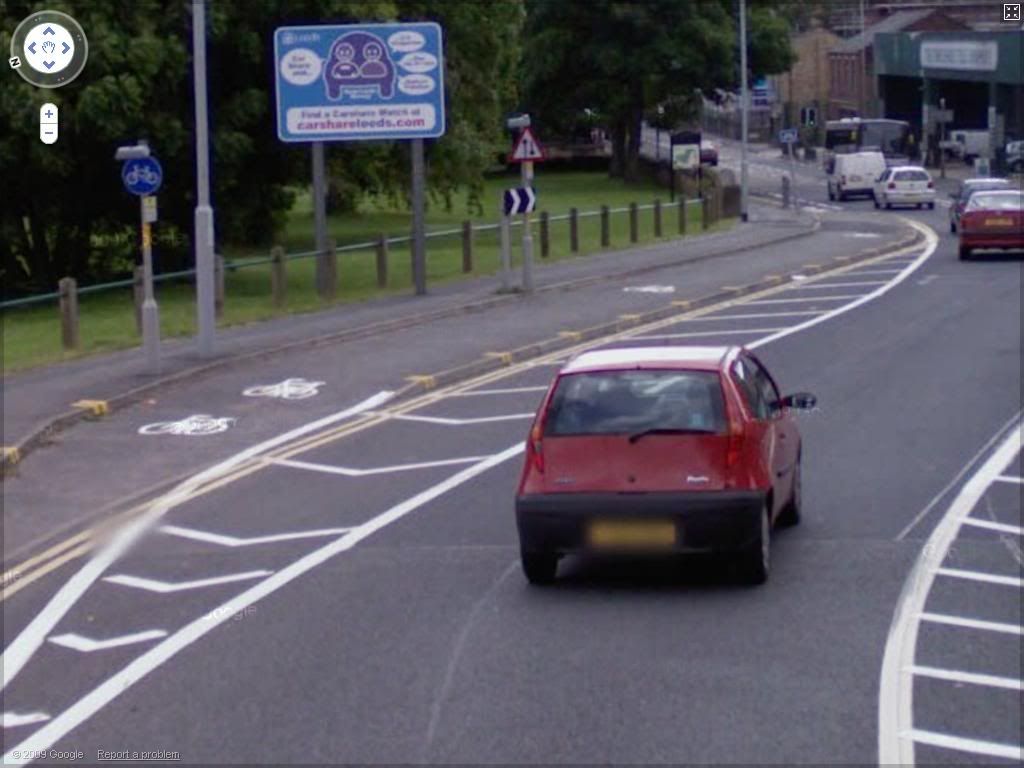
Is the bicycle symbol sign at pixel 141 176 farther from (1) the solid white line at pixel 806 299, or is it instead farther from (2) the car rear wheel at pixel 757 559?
(1) the solid white line at pixel 806 299

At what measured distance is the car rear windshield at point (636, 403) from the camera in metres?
12.0

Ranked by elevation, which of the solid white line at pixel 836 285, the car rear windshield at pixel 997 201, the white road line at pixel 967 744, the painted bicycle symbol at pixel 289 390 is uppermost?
the car rear windshield at pixel 997 201

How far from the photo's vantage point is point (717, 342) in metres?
26.0

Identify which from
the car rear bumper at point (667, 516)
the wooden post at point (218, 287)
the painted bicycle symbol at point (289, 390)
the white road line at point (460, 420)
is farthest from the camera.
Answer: the wooden post at point (218, 287)

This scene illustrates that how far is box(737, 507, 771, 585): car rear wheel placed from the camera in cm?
1187

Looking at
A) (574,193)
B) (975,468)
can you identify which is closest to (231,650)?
(975,468)

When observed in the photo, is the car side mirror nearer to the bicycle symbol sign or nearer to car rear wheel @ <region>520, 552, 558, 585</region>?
car rear wheel @ <region>520, 552, 558, 585</region>

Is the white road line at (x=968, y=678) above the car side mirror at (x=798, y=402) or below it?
below

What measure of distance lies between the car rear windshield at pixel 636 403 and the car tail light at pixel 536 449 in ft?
Result: 0.19

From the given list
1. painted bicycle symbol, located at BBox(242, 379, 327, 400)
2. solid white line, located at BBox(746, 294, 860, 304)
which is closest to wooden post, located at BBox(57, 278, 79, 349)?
painted bicycle symbol, located at BBox(242, 379, 327, 400)

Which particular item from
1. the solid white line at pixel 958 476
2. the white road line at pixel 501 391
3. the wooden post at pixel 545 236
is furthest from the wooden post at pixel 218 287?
the solid white line at pixel 958 476

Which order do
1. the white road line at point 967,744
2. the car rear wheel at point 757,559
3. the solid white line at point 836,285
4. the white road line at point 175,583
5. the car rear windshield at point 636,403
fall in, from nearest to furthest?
the white road line at point 967,744 < the car rear wheel at point 757,559 < the car rear windshield at point 636,403 < the white road line at point 175,583 < the solid white line at point 836,285

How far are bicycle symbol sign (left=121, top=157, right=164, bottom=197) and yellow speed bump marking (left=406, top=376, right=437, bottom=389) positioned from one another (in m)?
3.78

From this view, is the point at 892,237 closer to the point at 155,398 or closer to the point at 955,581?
the point at 155,398
